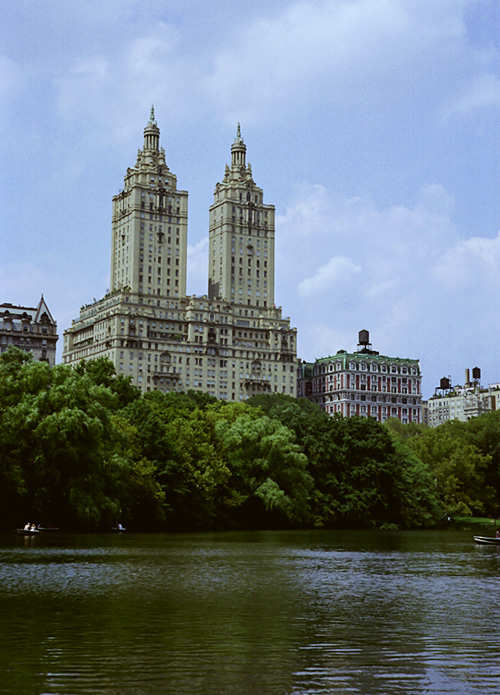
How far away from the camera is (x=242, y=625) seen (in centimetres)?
2911

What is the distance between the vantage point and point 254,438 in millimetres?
104938

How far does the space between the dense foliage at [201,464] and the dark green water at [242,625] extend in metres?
18.7

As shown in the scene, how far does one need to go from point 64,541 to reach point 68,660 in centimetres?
4553

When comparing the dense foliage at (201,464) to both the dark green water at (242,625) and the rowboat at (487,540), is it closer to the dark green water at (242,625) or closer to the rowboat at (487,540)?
the dark green water at (242,625)

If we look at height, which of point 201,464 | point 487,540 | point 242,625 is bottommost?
point 242,625

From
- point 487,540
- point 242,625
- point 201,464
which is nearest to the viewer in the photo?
point 242,625

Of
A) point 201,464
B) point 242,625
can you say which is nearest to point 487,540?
point 201,464

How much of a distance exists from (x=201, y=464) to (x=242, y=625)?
66.3 metres

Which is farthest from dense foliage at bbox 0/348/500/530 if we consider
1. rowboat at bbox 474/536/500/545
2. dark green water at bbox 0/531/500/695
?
rowboat at bbox 474/536/500/545

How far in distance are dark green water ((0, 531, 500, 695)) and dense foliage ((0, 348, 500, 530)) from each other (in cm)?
1868

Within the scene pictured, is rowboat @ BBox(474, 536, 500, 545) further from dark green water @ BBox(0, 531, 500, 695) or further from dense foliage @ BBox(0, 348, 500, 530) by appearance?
dense foliage @ BBox(0, 348, 500, 530)

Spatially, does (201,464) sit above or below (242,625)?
above

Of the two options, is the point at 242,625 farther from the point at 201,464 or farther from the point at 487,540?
the point at 201,464

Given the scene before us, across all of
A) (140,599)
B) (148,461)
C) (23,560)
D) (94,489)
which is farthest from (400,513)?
(140,599)
